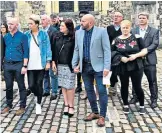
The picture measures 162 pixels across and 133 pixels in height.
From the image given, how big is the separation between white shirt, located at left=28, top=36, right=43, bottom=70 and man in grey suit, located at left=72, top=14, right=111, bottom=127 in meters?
0.70

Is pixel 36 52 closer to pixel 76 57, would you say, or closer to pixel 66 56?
pixel 66 56

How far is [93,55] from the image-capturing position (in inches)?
194

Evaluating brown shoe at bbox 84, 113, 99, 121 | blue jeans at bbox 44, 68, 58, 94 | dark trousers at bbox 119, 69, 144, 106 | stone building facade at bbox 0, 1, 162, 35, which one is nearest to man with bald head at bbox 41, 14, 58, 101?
blue jeans at bbox 44, 68, 58, 94

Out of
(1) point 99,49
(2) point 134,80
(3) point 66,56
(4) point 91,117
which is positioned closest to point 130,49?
(2) point 134,80

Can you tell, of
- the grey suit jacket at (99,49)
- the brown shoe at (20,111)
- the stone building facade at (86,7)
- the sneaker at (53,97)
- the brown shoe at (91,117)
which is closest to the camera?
the grey suit jacket at (99,49)

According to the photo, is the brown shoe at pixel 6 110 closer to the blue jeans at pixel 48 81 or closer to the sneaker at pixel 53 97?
the sneaker at pixel 53 97

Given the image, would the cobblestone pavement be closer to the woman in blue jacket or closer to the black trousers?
the black trousers

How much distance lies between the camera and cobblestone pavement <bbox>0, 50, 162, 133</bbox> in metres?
4.91

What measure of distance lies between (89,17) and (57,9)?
11663mm

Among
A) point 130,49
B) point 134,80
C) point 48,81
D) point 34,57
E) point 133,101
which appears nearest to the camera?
point 130,49

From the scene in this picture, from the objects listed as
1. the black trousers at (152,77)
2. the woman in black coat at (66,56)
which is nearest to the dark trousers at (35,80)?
the woman in black coat at (66,56)

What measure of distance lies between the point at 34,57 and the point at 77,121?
1.29m

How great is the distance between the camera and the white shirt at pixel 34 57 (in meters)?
5.54

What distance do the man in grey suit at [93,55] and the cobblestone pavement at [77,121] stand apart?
0.90ft
